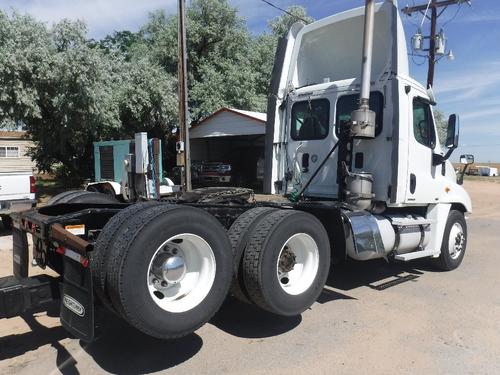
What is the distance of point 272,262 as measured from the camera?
428 cm

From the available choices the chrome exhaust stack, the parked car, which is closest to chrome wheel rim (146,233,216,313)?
the chrome exhaust stack

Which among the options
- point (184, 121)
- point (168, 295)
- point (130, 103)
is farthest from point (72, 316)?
point (130, 103)

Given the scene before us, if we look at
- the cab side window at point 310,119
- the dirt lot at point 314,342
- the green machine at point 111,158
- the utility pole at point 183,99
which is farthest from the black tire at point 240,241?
the green machine at point 111,158

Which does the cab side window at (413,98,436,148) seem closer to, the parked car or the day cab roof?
the day cab roof

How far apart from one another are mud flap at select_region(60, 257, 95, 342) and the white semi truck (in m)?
0.01

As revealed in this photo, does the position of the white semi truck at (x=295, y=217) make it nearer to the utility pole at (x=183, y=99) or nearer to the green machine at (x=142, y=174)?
the green machine at (x=142, y=174)

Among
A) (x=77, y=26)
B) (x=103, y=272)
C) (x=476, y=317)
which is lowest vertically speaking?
(x=476, y=317)

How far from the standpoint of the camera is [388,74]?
619 centimetres

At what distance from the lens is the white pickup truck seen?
9.93 metres

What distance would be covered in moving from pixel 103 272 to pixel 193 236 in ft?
2.43

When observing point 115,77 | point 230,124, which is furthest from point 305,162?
point 230,124

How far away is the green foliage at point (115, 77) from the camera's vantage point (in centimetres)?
1531

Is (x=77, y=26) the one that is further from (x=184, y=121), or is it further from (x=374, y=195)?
(x=374, y=195)

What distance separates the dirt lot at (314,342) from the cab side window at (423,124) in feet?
6.90
